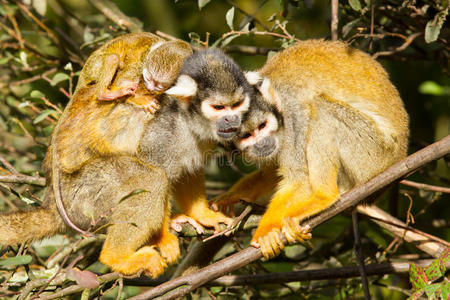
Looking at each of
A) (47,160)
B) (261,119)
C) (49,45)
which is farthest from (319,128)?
(49,45)

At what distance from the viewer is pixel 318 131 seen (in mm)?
3791

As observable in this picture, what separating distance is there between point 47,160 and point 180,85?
120 centimetres

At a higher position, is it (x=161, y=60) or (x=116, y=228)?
(x=161, y=60)

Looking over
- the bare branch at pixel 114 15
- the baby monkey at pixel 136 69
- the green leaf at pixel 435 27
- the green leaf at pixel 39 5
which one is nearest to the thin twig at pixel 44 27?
the green leaf at pixel 39 5

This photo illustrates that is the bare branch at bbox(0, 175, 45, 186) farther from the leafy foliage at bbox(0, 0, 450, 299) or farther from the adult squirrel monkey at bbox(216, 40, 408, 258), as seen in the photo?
the adult squirrel monkey at bbox(216, 40, 408, 258)

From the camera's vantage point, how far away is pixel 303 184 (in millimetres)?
3873

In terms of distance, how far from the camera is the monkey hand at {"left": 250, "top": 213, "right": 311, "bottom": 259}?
3.56 meters

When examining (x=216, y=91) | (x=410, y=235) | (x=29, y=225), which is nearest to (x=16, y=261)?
(x=29, y=225)

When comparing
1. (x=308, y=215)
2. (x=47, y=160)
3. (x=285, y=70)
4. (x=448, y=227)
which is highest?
(x=285, y=70)

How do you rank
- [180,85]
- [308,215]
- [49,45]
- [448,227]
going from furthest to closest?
[49,45], [448,227], [180,85], [308,215]

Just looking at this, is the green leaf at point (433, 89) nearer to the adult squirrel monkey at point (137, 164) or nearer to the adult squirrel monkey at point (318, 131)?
the adult squirrel monkey at point (318, 131)

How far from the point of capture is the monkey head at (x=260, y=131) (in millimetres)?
3822

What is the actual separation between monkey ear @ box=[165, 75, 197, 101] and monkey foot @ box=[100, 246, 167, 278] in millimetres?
1161

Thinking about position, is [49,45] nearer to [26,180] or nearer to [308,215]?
[26,180]
